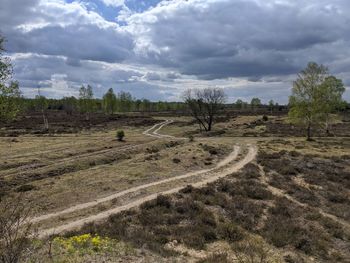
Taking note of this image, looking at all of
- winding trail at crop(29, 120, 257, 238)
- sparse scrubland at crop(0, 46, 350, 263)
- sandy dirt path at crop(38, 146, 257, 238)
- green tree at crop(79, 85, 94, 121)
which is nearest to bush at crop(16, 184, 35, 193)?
sparse scrubland at crop(0, 46, 350, 263)

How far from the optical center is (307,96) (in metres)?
61.5

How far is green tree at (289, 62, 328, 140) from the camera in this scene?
60656mm

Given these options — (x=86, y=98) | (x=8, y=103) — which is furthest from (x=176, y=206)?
(x=86, y=98)

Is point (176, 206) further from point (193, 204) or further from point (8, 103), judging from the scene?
point (8, 103)

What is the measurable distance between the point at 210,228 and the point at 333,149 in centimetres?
3778

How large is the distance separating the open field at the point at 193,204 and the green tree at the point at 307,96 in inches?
789

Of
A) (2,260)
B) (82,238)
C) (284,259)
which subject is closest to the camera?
(2,260)

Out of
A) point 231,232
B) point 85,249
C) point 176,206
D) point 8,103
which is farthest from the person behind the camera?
point 8,103

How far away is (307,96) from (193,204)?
46151mm

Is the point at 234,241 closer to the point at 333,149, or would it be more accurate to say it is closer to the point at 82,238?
the point at 82,238

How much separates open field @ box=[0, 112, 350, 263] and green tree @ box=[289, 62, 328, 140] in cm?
2004

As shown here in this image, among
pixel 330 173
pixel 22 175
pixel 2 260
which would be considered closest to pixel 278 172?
pixel 330 173

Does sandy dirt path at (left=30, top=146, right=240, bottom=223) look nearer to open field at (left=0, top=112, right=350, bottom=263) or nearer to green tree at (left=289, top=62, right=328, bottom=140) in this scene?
open field at (left=0, top=112, right=350, bottom=263)

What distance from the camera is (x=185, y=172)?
31281mm
